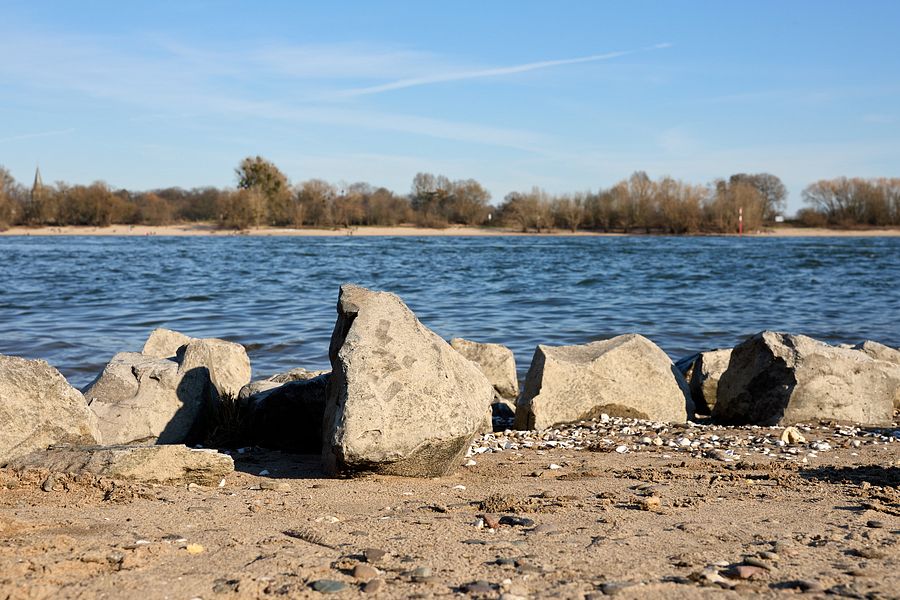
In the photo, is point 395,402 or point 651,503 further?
point 395,402

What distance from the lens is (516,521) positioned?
13.3 feet

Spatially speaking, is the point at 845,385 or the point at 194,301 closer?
the point at 845,385

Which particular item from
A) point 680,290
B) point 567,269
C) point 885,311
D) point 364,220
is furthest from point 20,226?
point 885,311

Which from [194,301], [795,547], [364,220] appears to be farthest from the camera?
[364,220]

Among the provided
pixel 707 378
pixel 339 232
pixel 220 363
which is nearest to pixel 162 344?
pixel 220 363

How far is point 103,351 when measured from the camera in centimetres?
1159

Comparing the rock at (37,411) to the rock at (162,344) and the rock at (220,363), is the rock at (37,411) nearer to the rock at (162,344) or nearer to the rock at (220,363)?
the rock at (220,363)

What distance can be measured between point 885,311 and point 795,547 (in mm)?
15508

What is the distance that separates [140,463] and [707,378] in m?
5.42

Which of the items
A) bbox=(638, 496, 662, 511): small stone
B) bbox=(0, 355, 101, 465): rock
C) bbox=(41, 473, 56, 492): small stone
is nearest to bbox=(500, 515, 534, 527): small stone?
bbox=(638, 496, 662, 511): small stone

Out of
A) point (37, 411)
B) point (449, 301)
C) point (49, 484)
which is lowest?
point (449, 301)

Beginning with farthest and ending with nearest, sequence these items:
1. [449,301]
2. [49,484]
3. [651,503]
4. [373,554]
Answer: [449,301]
[49,484]
[651,503]
[373,554]

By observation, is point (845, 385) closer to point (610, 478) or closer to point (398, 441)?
point (610, 478)

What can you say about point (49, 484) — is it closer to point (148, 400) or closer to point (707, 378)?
point (148, 400)
